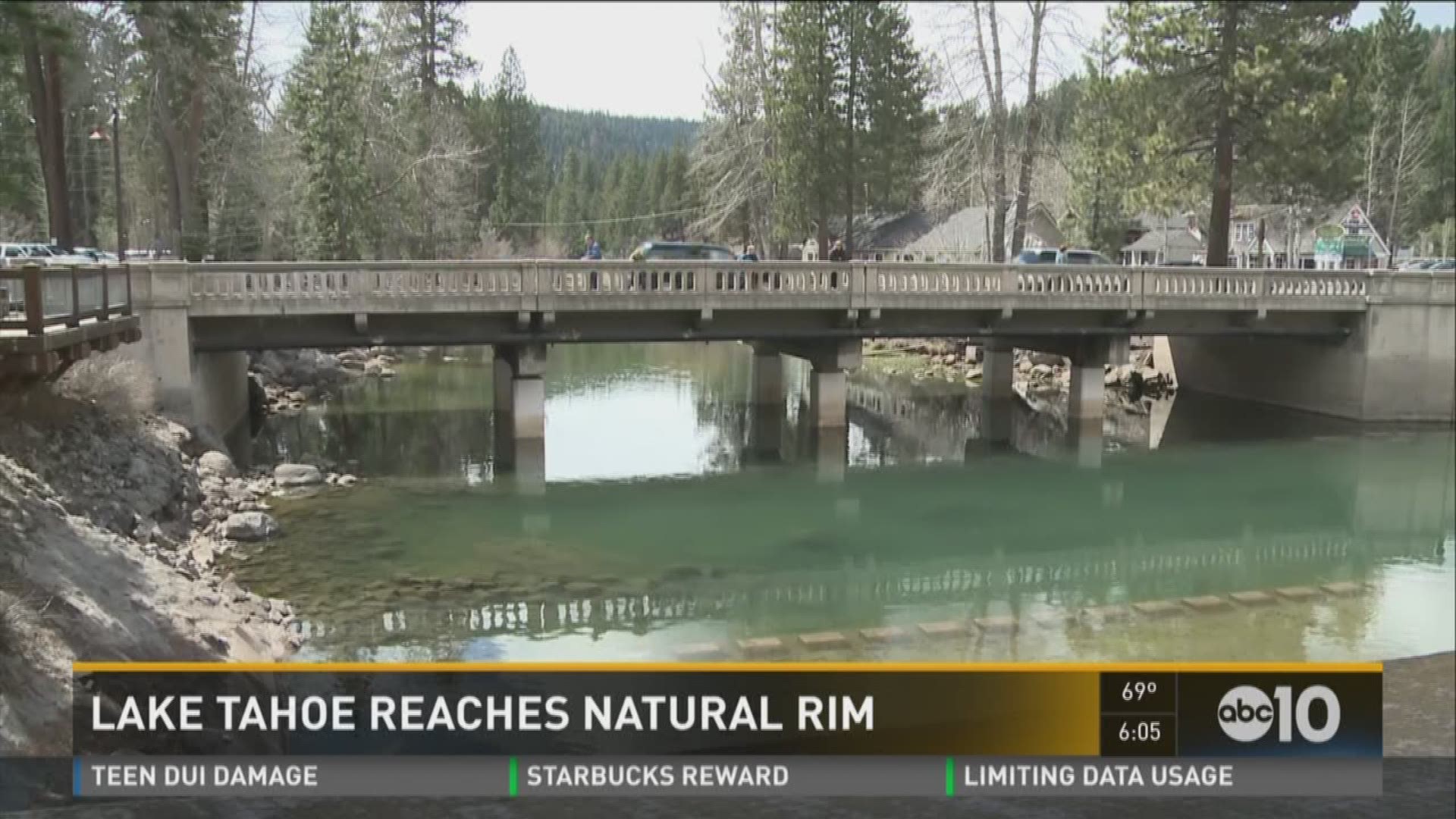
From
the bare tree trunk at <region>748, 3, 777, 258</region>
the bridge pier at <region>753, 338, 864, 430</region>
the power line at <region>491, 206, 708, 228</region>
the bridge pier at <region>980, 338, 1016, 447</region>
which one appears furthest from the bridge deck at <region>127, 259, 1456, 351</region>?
the power line at <region>491, 206, 708, 228</region>

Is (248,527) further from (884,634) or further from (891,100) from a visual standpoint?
(891,100)

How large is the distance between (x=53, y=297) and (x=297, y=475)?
850cm

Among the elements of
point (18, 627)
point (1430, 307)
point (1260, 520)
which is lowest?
point (1260, 520)

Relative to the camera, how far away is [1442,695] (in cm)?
862

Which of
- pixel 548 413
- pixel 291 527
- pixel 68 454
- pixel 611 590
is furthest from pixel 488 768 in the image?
pixel 548 413

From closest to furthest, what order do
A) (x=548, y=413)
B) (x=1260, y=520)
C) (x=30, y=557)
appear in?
(x=30, y=557) → (x=1260, y=520) → (x=548, y=413)

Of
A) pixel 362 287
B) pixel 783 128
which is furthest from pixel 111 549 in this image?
pixel 783 128

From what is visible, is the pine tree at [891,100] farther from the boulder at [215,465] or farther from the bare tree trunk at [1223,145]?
the boulder at [215,465]

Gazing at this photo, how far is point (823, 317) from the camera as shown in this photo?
2767 centimetres

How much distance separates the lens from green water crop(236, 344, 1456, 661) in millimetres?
14164

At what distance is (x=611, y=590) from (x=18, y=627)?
8563 millimetres

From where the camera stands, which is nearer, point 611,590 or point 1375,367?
point 611,590

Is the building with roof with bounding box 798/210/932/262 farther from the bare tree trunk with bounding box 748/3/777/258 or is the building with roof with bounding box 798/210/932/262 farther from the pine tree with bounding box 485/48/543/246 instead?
the pine tree with bounding box 485/48/543/246

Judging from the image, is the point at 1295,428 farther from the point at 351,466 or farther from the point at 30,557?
the point at 30,557
